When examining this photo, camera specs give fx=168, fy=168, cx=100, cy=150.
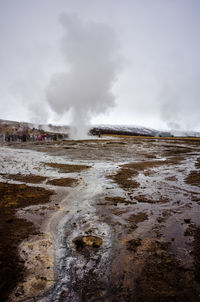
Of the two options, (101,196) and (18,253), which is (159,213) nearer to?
(101,196)

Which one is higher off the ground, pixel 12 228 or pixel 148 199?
pixel 148 199

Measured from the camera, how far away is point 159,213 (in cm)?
416

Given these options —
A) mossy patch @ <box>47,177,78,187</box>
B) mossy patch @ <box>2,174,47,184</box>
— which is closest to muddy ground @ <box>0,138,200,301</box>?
mossy patch @ <box>47,177,78,187</box>

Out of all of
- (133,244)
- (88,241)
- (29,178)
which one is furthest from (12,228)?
(29,178)

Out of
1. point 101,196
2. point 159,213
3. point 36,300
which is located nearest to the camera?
point 36,300

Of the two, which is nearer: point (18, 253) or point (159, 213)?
point (18, 253)

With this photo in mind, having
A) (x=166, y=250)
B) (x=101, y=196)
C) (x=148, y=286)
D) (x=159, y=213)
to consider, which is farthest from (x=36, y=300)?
(x=101, y=196)

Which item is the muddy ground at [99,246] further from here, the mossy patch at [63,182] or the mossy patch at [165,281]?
the mossy patch at [63,182]

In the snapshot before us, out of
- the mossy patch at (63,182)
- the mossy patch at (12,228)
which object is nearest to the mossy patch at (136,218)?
the mossy patch at (12,228)

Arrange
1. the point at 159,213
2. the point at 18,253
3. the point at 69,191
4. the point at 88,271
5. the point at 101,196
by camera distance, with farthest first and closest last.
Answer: the point at 69,191 < the point at 101,196 < the point at 159,213 < the point at 18,253 < the point at 88,271

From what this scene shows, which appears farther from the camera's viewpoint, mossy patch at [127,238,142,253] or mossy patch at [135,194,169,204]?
mossy patch at [135,194,169,204]

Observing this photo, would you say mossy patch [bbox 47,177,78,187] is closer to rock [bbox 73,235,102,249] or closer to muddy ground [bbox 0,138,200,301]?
muddy ground [bbox 0,138,200,301]

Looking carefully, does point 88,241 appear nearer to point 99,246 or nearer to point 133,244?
point 99,246

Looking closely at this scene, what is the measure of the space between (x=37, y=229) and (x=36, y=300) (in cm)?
165
